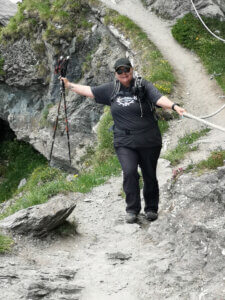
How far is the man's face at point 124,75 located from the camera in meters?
7.48

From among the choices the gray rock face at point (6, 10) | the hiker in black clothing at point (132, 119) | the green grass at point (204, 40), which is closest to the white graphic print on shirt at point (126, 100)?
the hiker in black clothing at point (132, 119)

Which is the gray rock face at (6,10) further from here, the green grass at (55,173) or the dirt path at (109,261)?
the dirt path at (109,261)

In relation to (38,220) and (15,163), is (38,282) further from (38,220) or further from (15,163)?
(15,163)

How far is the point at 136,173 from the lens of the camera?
26.0ft

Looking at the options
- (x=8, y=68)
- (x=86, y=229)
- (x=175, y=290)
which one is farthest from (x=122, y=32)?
(x=175, y=290)

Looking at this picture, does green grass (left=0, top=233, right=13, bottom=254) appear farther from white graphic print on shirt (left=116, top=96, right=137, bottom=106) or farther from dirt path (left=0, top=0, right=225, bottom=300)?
white graphic print on shirt (left=116, top=96, right=137, bottom=106)

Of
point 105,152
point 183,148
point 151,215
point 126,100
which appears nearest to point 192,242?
point 151,215

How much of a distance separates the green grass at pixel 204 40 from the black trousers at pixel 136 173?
1239cm

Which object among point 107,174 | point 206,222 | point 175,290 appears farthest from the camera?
point 107,174

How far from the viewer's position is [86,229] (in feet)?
29.0

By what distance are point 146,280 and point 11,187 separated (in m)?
25.0

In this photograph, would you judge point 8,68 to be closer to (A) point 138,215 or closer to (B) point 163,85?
(B) point 163,85

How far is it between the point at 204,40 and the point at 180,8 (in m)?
3.50

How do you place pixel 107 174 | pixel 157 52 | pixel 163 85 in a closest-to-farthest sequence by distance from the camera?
pixel 107 174, pixel 163 85, pixel 157 52
